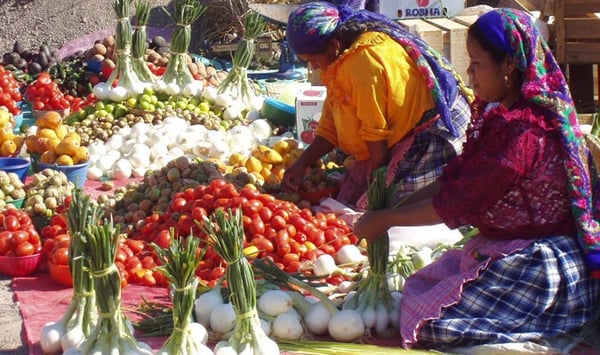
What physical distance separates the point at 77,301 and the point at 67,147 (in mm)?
2619

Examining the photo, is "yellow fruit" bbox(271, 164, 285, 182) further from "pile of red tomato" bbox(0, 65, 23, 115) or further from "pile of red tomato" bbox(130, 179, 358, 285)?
"pile of red tomato" bbox(0, 65, 23, 115)

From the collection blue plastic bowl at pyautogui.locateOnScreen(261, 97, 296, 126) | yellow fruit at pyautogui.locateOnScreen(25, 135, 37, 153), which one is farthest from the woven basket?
yellow fruit at pyautogui.locateOnScreen(25, 135, 37, 153)

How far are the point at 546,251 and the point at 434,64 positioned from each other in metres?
1.75

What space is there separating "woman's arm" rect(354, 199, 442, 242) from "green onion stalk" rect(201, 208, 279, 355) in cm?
53

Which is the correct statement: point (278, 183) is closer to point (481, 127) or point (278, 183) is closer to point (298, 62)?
point (481, 127)

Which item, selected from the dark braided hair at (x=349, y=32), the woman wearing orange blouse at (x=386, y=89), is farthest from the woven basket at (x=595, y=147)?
the dark braided hair at (x=349, y=32)

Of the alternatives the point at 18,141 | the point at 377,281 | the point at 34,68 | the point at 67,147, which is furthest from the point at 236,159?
the point at 34,68

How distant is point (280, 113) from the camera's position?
711 cm

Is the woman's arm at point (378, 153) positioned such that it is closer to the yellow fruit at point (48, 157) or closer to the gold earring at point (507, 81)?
the gold earring at point (507, 81)

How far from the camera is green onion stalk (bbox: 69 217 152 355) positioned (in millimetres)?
3033

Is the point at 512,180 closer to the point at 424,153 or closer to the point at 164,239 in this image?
the point at 424,153

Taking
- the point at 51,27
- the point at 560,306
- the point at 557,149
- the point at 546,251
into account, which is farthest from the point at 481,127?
the point at 51,27

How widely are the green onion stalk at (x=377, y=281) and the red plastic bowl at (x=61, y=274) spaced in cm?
136

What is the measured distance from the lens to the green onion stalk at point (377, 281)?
11.6ft
